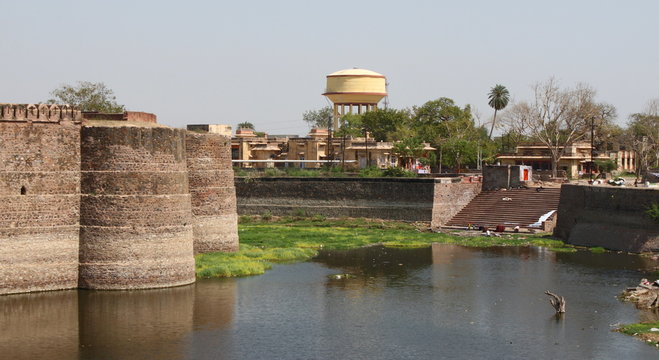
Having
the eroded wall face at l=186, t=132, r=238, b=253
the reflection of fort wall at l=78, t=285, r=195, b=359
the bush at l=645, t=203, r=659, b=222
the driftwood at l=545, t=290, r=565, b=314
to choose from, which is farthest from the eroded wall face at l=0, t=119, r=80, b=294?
the bush at l=645, t=203, r=659, b=222

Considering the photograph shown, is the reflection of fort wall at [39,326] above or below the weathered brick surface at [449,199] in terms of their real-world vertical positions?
below

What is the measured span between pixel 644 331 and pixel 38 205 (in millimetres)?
20000

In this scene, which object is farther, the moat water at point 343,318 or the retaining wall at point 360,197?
the retaining wall at point 360,197

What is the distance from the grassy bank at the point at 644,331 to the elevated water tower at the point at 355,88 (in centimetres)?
8165

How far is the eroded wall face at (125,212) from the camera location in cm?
3628

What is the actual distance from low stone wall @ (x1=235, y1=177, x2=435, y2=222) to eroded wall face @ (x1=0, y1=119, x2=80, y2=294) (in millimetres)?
32933

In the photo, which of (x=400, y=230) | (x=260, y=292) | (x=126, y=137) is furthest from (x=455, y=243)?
(x=126, y=137)

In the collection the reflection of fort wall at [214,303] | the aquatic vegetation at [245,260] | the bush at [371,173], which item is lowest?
the reflection of fort wall at [214,303]

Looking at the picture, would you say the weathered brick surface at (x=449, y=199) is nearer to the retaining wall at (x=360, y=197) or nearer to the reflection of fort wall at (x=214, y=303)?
the retaining wall at (x=360, y=197)

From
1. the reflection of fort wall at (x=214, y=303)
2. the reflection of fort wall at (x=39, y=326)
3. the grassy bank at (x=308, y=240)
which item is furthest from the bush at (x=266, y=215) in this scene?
the reflection of fort wall at (x=39, y=326)

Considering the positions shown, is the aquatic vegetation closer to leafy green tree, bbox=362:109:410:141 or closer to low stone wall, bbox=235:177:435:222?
low stone wall, bbox=235:177:435:222

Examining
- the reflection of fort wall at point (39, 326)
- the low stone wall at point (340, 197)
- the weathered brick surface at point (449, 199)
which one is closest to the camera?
the reflection of fort wall at point (39, 326)

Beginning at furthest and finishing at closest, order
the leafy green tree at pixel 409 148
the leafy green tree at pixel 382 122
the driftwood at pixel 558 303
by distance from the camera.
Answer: the leafy green tree at pixel 382 122
the leafy green tree at pixel 409 148
the driftwood at pixel 558 303

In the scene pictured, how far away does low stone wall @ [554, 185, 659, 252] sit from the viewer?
5119cm
